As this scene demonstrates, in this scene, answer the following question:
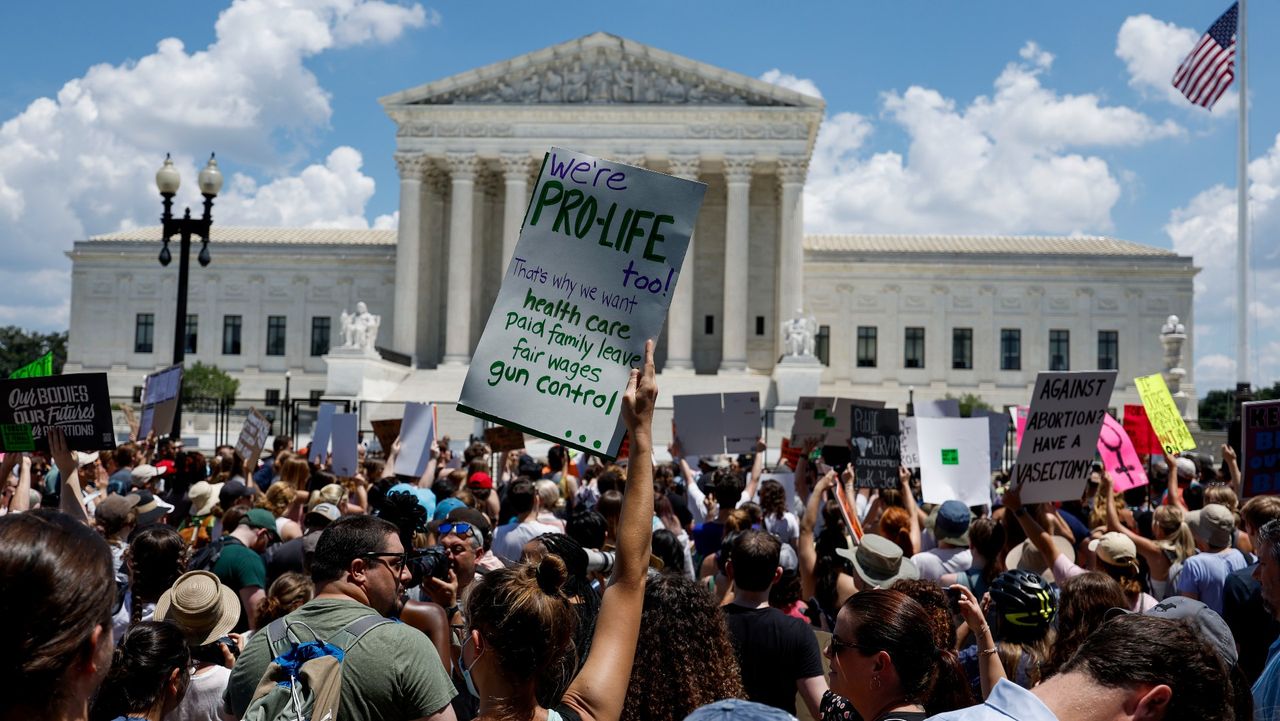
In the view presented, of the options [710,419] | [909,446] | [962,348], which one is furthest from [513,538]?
[962,348]

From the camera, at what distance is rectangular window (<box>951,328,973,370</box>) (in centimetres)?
5888

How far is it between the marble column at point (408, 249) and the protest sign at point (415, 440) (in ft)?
131

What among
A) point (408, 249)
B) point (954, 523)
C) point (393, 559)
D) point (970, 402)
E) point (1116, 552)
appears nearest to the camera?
point (393, 559)

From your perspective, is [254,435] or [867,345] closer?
[254,435]

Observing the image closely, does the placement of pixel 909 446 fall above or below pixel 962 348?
below

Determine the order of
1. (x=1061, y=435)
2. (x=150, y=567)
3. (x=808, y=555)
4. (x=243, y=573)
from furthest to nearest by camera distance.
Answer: (x=1061, y=435) < (x=808, y=555) < (x=243, y=573) < (x=150, y=567)

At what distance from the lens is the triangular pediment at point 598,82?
51.1 meters

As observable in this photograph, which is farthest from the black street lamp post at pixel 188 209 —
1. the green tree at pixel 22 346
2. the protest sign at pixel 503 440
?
the green tree at pixel 22 346

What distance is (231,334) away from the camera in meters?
61.2

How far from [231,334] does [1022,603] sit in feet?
201

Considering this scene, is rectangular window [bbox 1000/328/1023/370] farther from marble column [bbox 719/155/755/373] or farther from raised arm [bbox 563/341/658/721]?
raised arm [bbox 563/341/658/721]

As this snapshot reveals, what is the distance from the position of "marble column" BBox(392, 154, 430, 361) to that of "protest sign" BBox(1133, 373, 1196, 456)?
133 ft

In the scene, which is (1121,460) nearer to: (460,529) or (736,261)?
(460,529)

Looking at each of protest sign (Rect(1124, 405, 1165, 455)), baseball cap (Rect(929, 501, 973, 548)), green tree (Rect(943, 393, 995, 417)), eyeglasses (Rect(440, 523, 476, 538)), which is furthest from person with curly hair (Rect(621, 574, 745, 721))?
green tree (Rect(943, 393, 995, 417))
